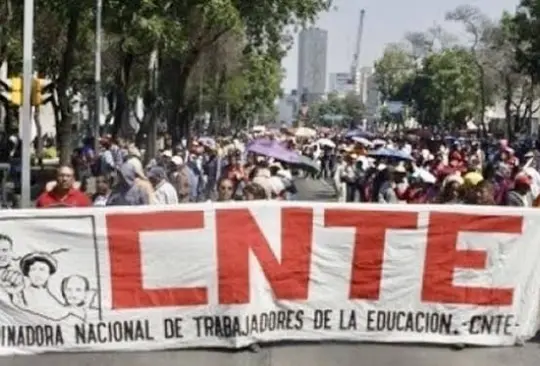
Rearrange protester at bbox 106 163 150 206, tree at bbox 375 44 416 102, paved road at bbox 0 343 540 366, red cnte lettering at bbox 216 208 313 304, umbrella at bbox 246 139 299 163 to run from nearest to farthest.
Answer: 1. paved road at bbox 0 343 540 366
2. red cnte lettering at bbox 216 208 313 304
3. protester at bbox 106 163 150 206
4. umbrella at bbox 246 139 299 163
5. tree at bbox 375 44 416 102

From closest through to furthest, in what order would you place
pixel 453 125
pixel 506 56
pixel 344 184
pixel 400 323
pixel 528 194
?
pixel 400 323
pixel 528 194
pixel 344 184
pixel 506 56
pixel 453 125

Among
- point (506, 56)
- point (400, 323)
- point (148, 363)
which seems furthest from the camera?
point (506, 56)

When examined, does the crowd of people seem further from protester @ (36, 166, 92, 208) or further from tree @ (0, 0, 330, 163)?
tree @ (0, 0, 330, 163)

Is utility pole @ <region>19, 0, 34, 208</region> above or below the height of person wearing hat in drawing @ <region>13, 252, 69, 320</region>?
→ above

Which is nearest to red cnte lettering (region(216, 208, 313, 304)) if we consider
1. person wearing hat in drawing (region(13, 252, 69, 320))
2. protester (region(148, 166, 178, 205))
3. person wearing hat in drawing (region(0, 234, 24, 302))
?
person wearing hat in drawing (region(13, 252, 69, 320))

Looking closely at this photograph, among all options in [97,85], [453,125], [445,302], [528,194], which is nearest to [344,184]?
[97,85]

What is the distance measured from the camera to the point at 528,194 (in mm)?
15117

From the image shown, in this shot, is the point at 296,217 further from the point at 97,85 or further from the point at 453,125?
the point at 453,125

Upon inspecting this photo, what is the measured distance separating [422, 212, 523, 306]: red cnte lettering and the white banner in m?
0.01

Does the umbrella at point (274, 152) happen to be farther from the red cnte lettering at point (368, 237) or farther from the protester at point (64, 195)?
the red cnte lettering at point (368, 237)

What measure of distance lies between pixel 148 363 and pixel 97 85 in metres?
24.2

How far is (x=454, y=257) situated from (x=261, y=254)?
1.60 meters

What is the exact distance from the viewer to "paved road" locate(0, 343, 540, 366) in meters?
9.49

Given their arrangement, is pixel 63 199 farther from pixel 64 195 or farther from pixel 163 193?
pixel 163 193
